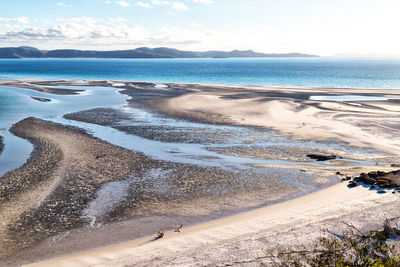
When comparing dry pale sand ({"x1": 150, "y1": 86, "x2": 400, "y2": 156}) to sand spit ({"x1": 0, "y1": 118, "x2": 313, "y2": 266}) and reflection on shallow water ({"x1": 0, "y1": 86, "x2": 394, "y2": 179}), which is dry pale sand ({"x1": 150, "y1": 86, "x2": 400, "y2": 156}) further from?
sand spit ({"x1": 0, "y1": 118, "x2": 313, "y2": 266})

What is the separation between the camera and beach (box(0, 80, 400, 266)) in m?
11.5

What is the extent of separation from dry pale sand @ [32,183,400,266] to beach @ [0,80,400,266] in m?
0.04

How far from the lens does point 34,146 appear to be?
985 inches

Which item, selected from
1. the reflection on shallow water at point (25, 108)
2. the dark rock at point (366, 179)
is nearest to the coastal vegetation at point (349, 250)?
the dark rock at point (366, 179)

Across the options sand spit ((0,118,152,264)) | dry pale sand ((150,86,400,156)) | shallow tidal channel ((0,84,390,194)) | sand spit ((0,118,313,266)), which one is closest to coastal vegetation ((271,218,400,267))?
sand spit ((0,118,313,266))

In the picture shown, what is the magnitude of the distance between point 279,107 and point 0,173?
108 feet

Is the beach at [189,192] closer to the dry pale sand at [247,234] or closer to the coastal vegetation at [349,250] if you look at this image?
the dry pale sand at [247,234]

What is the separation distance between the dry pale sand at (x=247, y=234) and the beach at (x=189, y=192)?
0.04 metres

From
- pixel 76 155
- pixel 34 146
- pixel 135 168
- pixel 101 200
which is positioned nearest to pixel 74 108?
pixel 34 146

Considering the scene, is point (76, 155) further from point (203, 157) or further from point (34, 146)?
point (203, 157)

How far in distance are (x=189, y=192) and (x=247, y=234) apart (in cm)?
545

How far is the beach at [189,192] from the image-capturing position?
11523mm

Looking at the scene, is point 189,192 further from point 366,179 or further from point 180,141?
point 180,141

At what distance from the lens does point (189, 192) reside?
55.5 ft
